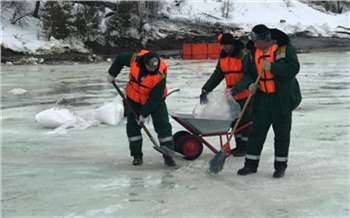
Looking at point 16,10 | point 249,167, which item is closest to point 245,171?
point 249,167

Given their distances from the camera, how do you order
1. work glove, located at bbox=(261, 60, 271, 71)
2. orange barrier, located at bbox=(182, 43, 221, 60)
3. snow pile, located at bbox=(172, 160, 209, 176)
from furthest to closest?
orange barrier, located at bbox=(182, 43, 221, 60), snow pile, located at bbox=(172, 160, 209, 176), work glove, located at bbox=(261, 60, 271, 71)

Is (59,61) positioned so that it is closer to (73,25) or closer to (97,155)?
(73,25)

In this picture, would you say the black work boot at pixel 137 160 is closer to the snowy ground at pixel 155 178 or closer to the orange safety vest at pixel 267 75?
the snowy ground at pixel 155 178

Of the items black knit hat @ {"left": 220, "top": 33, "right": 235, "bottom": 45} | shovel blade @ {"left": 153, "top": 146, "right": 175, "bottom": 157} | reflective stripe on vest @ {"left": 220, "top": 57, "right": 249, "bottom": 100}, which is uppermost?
black knit hat @ {"left": 220, "top": 33, "right": 235, "bottom": 45}

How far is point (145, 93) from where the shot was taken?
18.2 ft

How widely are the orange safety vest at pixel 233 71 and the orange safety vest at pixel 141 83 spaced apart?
0.92 m

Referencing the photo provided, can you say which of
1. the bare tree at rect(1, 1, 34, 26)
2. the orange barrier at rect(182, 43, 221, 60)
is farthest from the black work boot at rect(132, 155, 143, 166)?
the bare tree at rect(1, 1, 34, 26)

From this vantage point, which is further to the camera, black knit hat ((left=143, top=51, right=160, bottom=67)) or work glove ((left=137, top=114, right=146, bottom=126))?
work glove ((left=137, top=114, right=146, bottom=126))

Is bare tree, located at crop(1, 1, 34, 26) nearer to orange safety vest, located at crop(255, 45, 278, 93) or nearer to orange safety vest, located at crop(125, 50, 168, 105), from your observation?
orange safety vest, located at crop(125, 50, 168, 105)

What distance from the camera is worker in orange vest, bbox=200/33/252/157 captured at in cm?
595

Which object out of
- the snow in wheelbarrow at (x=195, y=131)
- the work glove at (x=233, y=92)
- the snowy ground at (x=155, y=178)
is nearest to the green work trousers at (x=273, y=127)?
the snowy ground at (x=155, y=178)

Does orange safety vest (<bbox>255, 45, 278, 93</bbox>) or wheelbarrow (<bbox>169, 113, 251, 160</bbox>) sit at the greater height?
orange safety vest (<bbox>255, 45, 278, 93</bbox>)

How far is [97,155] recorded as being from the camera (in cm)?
622

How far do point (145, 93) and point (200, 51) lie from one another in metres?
21.1
